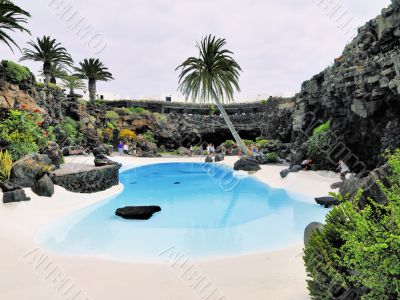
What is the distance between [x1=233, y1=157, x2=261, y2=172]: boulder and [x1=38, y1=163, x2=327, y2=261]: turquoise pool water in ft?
13.8

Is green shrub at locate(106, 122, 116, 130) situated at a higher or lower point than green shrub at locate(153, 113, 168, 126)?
lower

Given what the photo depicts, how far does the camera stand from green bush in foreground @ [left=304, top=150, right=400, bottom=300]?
275cm

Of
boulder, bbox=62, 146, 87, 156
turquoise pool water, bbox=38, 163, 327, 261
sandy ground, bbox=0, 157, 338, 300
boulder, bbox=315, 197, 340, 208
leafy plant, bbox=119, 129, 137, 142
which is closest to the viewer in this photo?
sandy ground, bbox=0, 157, 338, 300

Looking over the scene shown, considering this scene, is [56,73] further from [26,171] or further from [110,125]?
[26,171]

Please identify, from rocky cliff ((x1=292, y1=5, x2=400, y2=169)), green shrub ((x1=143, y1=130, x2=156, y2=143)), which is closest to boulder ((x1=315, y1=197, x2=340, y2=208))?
rocky cliff ((x1=292, y1=5, x2=400, y2=169))

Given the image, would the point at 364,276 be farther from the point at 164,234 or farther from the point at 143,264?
the point at 164,234

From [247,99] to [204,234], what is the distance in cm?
5522

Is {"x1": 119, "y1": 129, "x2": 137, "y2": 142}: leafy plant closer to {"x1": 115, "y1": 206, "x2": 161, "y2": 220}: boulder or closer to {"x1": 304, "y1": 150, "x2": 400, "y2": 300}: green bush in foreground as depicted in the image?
{"x1": 115, "y1": 206, "x2": 161, "y2": 220}: boulder

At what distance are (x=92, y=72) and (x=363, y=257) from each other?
41808mm

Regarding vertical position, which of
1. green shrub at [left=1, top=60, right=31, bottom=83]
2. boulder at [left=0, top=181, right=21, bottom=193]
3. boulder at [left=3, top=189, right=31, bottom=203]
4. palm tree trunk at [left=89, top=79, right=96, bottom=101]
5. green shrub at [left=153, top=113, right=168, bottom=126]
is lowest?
boulder at [left=3, top=189, right=31, bottom=203]

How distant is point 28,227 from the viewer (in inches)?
327

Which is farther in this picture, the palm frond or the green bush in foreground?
the palm frond

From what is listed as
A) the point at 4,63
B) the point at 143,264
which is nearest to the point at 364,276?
the point at 143,264

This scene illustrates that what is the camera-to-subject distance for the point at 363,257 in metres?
2.89
